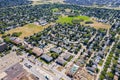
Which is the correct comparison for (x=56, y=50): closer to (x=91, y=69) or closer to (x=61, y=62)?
(x=61, y=62)

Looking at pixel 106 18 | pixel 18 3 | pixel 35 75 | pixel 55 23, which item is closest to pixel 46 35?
pixel 55 23

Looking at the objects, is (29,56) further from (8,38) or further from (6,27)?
(6,27)

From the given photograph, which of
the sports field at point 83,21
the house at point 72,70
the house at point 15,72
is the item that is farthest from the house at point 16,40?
the sports field at point 83,21

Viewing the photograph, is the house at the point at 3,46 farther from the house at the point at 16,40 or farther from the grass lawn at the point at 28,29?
the grass lawn at the point at 28,29

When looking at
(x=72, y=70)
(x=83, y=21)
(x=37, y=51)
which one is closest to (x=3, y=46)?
(x=37, y=51)

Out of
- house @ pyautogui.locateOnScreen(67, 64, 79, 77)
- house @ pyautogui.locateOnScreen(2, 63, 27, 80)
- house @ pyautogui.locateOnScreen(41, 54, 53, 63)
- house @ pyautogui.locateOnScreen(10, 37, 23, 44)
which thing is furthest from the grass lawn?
house @ pyautogui.locateOnScreen(67, 64, 79, 77)

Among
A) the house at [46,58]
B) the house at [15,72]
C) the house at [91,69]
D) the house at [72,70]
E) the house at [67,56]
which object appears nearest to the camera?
the house at [15,72]

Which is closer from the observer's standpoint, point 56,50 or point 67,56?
point 67,56

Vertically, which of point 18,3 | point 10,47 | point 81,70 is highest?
point 18,3

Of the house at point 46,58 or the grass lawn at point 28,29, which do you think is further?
the grass lawn at point 28,29
